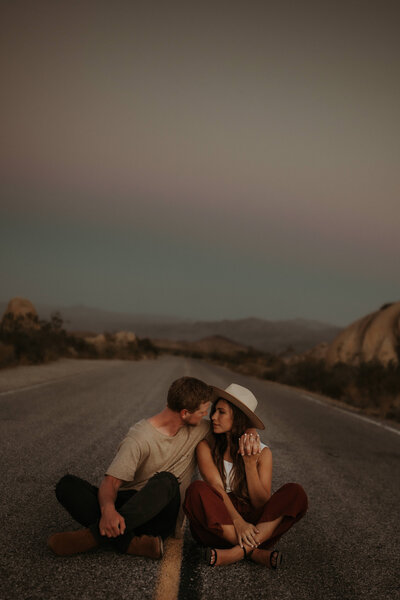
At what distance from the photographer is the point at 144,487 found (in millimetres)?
3674

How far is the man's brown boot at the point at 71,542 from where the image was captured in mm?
3447

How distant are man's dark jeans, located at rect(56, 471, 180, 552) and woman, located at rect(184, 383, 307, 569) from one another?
0.76 feet

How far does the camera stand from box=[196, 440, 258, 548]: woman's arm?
3.72 meters

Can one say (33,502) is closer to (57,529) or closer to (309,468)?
(57,529)

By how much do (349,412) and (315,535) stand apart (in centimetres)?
1138

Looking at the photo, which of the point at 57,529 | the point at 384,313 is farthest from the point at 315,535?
the point at 384,313

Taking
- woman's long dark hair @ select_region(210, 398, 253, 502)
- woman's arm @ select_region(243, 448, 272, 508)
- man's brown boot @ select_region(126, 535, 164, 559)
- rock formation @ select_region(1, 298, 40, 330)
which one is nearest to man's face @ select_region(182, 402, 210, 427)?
woman's long dark hair @ select_region(210, 398, 253, 502)

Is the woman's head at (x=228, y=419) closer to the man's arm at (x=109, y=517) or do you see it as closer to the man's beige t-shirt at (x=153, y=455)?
the man's beige t-shirt at (x=153, y=455)

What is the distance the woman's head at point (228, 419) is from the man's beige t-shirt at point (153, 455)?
0.58 ft

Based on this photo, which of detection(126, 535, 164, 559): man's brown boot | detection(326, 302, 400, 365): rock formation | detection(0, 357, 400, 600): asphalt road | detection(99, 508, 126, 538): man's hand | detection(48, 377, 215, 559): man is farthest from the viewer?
detection(326, 302, 400, 365): rock formation

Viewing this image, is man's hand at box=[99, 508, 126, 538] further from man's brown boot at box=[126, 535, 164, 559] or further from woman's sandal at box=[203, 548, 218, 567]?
woman's sandal at box=[203, 548, 218, 567]

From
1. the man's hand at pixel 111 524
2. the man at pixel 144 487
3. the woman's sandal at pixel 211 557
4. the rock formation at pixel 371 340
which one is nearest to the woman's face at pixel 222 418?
the man at pixel 144 487

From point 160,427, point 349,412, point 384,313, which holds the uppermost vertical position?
point 384,313

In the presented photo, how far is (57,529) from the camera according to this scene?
4004mm
